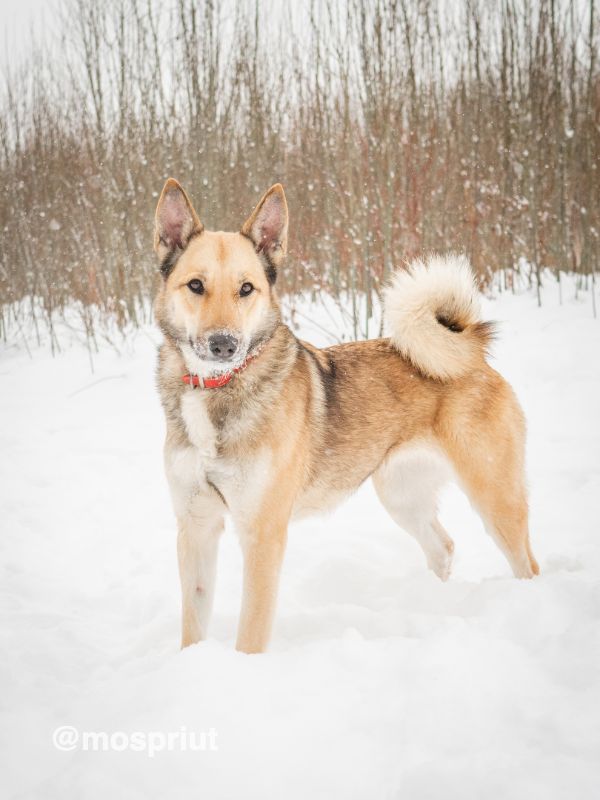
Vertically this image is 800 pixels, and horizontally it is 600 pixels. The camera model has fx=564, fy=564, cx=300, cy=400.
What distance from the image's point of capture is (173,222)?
284cm

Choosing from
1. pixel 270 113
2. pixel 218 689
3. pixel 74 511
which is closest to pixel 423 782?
pixel 218 689

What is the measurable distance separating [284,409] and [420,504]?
1345 mm

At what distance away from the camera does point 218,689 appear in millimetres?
1904

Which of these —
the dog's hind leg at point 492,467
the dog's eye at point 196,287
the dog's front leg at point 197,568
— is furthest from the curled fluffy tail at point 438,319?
the dog's front leg at point 197,568

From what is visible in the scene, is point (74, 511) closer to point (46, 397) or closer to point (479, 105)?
point (46, 397)

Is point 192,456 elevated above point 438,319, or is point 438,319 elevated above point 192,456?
point 438,319

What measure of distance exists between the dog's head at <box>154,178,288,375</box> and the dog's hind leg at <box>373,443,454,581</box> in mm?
→ 1267

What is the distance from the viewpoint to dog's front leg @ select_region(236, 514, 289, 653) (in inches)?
94.4

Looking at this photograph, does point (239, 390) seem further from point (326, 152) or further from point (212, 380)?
point (326, 152)

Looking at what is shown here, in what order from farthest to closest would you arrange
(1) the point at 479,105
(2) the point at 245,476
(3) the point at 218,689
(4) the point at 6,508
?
(1) the point at 479,105 < (4) the point at 6,508 < (2) the point at 245,476 < (3) the point at 218,689

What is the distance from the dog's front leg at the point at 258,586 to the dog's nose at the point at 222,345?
714 mm

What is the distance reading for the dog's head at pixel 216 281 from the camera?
2.47 metres

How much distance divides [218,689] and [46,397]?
6138 millimetres

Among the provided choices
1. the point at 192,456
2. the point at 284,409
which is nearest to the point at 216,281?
the point at 284,409
